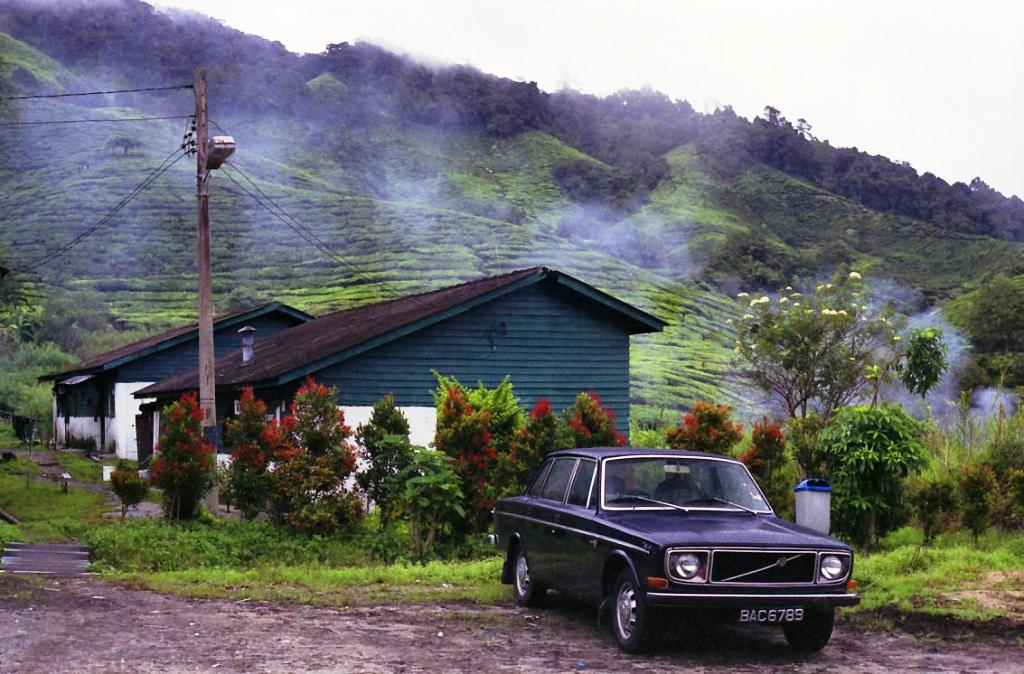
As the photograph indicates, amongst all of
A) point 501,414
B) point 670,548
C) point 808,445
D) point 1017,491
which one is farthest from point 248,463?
point 1017,491

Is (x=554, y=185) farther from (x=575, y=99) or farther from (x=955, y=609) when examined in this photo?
(x=955, y=609)

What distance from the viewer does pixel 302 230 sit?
9206 cm

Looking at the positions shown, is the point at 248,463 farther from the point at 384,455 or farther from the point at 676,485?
the point at 676,485

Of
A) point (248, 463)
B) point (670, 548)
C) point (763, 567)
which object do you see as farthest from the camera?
point (248, 463)

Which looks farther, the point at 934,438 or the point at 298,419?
the point at 934,438

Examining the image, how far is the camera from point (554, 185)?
112 m

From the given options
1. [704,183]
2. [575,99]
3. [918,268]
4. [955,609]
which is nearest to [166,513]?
[955,609]

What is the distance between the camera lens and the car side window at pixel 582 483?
10633 millimetres

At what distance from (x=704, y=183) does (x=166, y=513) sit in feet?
296

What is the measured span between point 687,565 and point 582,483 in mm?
2024

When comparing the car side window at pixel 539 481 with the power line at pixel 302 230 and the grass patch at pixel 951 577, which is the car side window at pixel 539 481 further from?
the power line at pixel 302 230

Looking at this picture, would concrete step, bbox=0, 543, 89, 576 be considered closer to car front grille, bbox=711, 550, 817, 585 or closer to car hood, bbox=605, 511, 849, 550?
car hood, bbox=605, 511, 849, 550

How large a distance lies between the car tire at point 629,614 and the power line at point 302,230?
60.2 m

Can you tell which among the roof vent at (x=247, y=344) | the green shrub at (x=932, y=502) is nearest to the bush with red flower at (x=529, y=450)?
the green shrub at (x=932, y=502)
